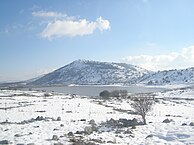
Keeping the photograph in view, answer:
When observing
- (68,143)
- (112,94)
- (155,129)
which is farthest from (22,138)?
(112,94)

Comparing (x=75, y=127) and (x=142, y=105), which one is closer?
(x=75, y=127)

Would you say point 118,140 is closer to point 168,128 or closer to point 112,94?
point 168,128

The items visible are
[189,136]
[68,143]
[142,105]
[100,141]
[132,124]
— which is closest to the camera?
[68,143]

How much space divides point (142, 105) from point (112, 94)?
2810 inches

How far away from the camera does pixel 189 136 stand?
20172 mm

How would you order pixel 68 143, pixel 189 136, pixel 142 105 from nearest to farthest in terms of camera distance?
1. pixel 68 143
2. pixel 189 136
3. pixel 142 105

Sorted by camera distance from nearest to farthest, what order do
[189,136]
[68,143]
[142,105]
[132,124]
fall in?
[68,143]
[189,136]
[132,124]
[142,105]

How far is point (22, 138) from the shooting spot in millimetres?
19141

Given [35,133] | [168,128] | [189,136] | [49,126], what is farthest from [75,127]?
[189,136]

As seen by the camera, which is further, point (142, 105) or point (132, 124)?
point (142, 105)

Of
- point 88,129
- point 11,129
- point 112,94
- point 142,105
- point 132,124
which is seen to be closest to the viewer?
point 88,129

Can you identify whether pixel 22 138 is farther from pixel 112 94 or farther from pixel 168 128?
pixel 112 94

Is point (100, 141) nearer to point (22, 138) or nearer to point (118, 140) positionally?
point (118, 140)

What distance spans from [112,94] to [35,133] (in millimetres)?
79790
